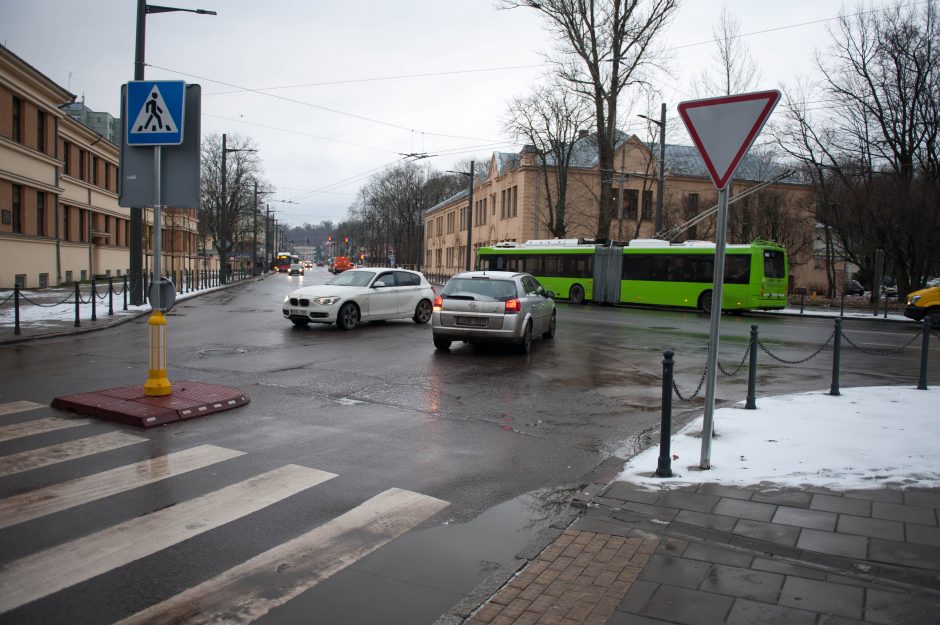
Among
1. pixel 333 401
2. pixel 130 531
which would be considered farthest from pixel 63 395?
pixel 130 531

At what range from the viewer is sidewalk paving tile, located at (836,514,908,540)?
437 cm

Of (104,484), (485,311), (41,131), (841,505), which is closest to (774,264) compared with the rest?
(485,311)

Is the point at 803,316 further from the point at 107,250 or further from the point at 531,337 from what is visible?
the point at 107,250

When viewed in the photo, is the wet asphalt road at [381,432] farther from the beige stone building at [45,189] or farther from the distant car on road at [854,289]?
the distant car on road at [854,289]

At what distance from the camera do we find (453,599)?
3588 millimetres

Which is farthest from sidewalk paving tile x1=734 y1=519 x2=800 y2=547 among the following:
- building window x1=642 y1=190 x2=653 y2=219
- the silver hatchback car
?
building window x1=642 y1=190 x2=653 y2=219

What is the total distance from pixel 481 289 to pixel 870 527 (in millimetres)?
9342

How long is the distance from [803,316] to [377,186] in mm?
82426

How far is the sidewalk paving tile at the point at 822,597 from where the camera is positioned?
3408 mm

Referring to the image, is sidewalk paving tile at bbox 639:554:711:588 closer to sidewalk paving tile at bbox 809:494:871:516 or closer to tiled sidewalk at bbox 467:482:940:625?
tiled sidewalk at bbox 467:482:940:625

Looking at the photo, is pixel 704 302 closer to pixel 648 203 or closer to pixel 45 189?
pixel 648 203

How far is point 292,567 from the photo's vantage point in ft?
12.7

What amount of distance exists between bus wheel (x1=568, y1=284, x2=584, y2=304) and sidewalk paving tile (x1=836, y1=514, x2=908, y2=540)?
29.1m

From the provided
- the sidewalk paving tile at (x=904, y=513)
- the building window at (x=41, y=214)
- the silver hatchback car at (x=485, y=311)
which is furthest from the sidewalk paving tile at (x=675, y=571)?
the building window at (x=41, y=214)
